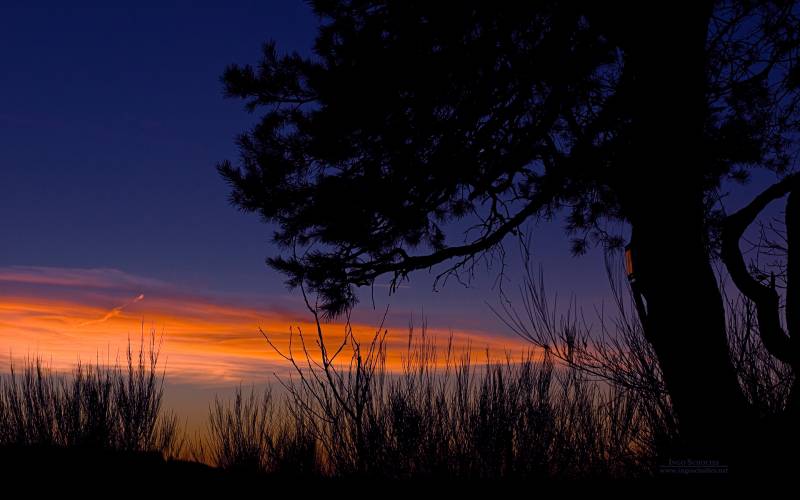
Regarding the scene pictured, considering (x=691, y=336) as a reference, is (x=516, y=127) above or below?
above

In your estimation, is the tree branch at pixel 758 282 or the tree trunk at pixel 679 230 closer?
the tree trunk at pixel 679 230

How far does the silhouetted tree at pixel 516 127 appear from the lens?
4008 millimetres

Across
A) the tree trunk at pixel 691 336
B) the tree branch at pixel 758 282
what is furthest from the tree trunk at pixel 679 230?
the tree branch at pixel 758 282

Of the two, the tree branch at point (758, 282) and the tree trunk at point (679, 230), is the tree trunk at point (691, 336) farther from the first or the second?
the tree branch at point (758, 282)

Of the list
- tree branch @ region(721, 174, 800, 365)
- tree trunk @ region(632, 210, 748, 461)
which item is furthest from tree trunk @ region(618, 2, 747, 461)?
tree branch @ region(721, 174, 800, 365)

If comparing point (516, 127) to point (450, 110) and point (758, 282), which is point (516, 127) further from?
point (758, 282)

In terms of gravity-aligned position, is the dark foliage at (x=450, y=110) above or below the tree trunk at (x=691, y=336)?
above

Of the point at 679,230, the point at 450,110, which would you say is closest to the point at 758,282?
the point at 679,230

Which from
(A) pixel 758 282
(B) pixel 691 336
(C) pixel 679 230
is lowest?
(B) pixel 691 336

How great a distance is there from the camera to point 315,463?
245 inches

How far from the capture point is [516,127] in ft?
14.0

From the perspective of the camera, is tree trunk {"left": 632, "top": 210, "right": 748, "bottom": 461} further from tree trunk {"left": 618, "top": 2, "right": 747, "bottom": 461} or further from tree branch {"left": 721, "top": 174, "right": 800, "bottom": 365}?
tree branch {"left": 721, "top": 174, "right": 800, "bottom": 365}

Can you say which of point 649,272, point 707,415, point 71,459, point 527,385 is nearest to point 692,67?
point 649,272

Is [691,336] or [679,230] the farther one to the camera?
[679,230]
